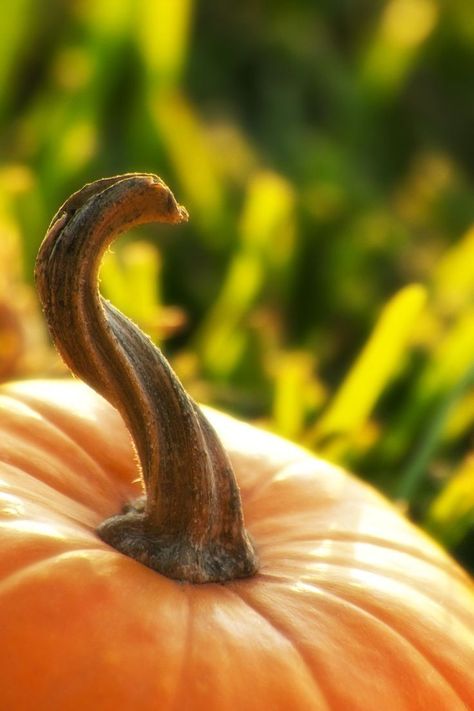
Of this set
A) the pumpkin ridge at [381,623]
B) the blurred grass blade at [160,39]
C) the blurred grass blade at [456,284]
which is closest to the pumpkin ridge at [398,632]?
the pumpkin ridge at [381,623]

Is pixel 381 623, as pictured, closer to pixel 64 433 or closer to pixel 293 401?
pixel 64 433

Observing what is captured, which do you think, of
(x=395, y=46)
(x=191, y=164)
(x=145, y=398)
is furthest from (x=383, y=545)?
(x=395, y=46)

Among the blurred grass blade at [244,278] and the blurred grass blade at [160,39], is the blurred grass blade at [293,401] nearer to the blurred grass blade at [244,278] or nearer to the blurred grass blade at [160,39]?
the blurred grass blade at [244,278]

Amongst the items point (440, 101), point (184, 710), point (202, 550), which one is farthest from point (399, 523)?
point (440, 101)

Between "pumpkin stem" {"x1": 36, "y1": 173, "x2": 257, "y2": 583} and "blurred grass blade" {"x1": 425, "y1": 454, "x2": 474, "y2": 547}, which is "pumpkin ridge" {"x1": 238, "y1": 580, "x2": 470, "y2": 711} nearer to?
"pumpkin stem" {"x1": 36, "y1": 173, "x2": 257, "y2": 583}

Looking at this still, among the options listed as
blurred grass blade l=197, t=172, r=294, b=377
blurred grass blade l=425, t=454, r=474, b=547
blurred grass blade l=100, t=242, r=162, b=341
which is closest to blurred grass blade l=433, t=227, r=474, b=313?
blurred grass blade l=197, t=172, r=294, b=377

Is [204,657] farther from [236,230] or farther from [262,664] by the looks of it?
[236,230]
